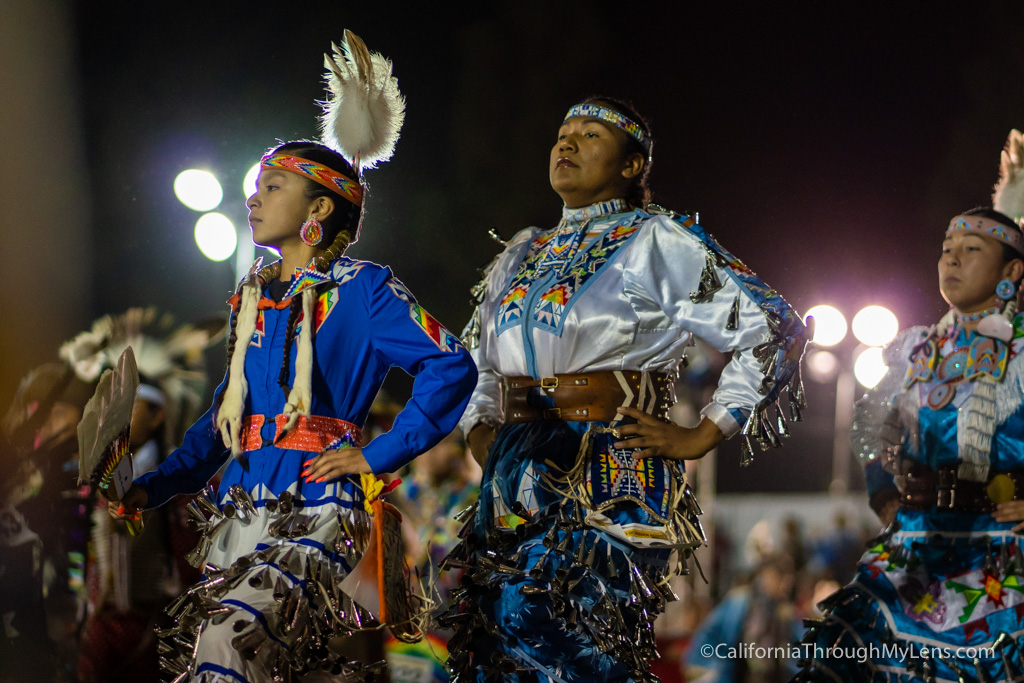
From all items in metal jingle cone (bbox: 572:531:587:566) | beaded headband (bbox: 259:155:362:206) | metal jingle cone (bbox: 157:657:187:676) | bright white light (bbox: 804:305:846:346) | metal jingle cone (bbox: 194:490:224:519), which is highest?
beaded headband (bbox: 259:155:362:206)

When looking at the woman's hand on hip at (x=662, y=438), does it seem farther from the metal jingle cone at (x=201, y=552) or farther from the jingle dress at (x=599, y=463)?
the metal jingle cone at (x=201, y=552)

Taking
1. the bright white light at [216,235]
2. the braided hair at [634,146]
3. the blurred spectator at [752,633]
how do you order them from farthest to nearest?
the blurred spectator at [752,633] < the bright white light at [216,235] < the braided hair at [634,146]

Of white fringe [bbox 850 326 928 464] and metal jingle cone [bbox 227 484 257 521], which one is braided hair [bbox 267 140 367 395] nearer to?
metal jingle cone [bbox 227 484 257 521]

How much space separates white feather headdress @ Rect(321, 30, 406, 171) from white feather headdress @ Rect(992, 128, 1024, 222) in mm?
2484

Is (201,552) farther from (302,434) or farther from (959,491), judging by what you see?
(959,491)

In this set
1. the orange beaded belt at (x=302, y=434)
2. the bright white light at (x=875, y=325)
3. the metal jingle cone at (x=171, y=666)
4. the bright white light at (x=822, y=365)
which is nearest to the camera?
the orange beaded belt at (x=302, y=434)

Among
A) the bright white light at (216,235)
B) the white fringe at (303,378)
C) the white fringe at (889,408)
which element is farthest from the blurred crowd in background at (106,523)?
the white fringe at (303,378)

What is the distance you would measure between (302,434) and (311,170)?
2.30ft

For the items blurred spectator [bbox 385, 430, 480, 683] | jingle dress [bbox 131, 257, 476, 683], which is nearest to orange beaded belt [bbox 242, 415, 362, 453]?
jingle dress [bbox 131, 257, 476, 683]

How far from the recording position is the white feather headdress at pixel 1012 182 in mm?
4320

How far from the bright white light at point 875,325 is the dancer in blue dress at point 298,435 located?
315 cm

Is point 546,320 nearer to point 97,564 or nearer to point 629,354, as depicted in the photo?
point 629,354

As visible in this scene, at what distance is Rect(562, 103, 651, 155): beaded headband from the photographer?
3.27m

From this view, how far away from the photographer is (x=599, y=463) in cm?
289
